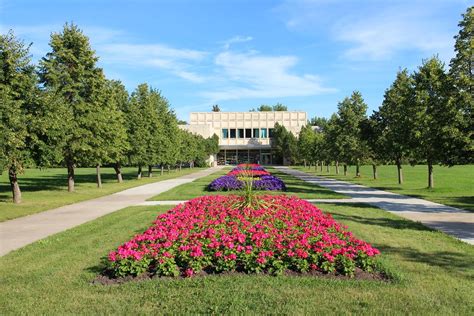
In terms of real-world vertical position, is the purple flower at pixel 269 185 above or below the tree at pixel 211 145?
below

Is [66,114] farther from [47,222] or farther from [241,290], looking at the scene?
[241,290]

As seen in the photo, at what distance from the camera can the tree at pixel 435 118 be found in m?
16.1

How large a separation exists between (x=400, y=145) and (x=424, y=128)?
3.05 meters

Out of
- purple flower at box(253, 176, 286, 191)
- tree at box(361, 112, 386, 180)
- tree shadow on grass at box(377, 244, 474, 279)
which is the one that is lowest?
tree shadow on grass at box(377, 244, 474, 279)

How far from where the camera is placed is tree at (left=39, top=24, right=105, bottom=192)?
22.5 m

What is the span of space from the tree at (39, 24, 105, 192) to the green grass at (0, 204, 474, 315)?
1559 cm

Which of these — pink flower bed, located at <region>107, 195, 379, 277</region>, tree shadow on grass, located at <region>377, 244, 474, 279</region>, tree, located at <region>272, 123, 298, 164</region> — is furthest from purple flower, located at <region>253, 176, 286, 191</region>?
tree, located at <region>272, 123, 298, 164</region>

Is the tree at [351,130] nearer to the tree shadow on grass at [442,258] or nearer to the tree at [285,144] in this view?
the tree shadow on grass at [442,258]

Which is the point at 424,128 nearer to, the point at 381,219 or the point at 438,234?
the point at 381,219

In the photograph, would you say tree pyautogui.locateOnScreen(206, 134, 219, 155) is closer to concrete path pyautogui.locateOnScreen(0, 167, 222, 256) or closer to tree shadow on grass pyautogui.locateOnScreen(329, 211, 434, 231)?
concrete path pyautogui.locateOnScreen(0, 167, 222, 256)

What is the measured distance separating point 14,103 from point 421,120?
1878 centimetres

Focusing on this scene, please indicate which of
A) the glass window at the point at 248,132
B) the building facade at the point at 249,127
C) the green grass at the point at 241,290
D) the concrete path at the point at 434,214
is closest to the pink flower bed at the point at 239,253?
the green grass at the point at 241,290

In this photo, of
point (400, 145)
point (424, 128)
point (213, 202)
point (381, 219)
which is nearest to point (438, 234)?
point (381, 219)

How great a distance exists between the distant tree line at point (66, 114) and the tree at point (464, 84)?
16.3 meters
